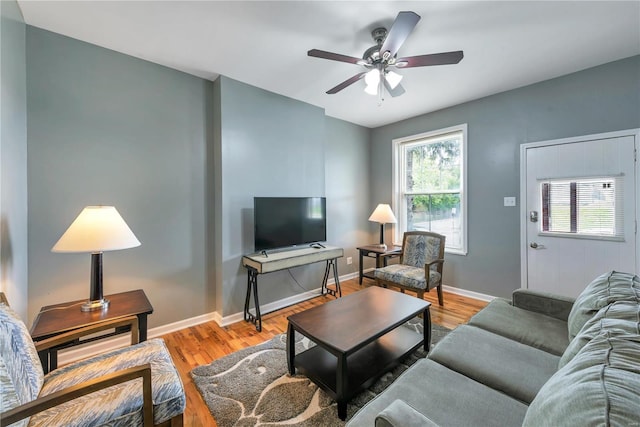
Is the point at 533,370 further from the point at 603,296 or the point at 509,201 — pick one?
the point at 509,201

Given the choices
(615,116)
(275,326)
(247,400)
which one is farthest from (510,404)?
(615,116)

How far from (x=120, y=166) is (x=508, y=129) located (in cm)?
426

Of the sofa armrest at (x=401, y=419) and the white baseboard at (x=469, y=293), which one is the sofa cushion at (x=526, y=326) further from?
the white baseboard at (x=469, y=293)

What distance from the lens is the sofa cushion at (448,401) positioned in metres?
0.99

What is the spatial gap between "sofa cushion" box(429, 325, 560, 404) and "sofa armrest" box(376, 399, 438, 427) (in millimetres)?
596

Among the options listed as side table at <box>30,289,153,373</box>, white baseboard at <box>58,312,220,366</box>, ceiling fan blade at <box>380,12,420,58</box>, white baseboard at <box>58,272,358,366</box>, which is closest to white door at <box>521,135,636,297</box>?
ceiling fan blade at <box>380,12,420,58</box>

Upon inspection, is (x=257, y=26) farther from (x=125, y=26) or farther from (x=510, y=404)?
(x=510, y=404)

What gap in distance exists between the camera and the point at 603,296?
135 centimetres

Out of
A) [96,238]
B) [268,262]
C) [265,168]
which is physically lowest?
[268,262]

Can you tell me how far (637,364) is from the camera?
69cm

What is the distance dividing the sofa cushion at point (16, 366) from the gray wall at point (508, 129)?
407cm

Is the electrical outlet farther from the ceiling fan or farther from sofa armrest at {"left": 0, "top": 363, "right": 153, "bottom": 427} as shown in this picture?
sofa armrest at {"left": 0, "top": 363, "right": 153, "bottom": 427}

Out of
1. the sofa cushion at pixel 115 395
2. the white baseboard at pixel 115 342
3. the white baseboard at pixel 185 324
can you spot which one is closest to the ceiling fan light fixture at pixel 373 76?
the sofa cushion at pixel 115 395

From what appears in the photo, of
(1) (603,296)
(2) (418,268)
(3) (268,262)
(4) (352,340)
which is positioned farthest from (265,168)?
(1) (603,296)
